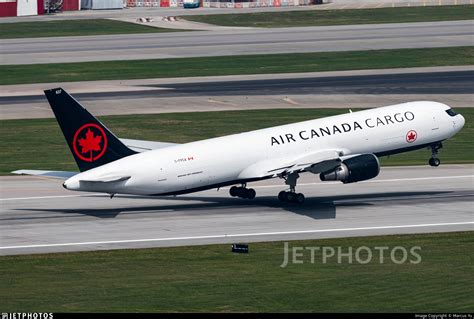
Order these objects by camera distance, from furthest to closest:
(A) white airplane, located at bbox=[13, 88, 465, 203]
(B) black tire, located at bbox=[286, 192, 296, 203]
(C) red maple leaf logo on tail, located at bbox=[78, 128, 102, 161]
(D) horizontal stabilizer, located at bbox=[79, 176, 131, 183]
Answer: (B) black tire, located at bbox=[286, 192, 296, 203] → (C) red maple leaf logo on tail, located at bbox=[78, 128, 102, 161] → (A) white airplane, located at bbox=[13, 88, 465, 203] → (D) horizontal stabilizer, located at bbox=[79, 176, 131, 183]

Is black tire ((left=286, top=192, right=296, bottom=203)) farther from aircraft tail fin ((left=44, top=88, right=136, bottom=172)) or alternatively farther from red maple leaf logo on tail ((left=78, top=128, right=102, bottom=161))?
red maple leaf logo on tail ((left=78, top=128, right=102, bottom=161))

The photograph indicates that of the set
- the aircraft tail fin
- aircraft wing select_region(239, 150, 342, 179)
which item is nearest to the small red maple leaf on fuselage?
the aircraft tail fin

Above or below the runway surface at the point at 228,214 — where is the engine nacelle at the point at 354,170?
above

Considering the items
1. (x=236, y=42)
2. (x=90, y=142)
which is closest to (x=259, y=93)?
(x=236, y=42)

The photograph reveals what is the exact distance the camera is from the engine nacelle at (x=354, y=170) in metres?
64.0

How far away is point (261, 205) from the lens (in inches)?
2655

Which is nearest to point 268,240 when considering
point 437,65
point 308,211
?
point 308,211

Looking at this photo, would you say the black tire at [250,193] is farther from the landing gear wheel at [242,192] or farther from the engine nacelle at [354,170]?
the engine nacelle at [354,170]

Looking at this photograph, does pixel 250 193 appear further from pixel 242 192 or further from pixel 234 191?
pixel 234 191

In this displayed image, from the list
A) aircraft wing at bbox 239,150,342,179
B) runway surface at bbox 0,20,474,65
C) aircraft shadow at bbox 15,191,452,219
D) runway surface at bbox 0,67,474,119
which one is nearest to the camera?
aircraft wing at bbox 239,150,342,179

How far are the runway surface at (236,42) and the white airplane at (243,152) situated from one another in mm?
72546

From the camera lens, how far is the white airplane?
61.6 m

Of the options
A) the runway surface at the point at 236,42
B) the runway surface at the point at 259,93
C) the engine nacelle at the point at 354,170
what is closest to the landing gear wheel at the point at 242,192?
the engine nacelle at the point at 354,170

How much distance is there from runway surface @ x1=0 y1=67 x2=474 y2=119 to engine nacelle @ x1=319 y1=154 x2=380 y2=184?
39313 millimetres
